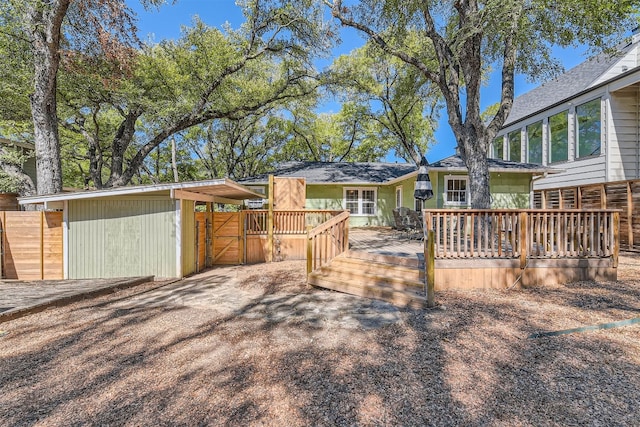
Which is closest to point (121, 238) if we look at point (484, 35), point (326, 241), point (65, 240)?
point (65, 240)

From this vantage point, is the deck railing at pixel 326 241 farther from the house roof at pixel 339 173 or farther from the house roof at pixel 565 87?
the house roof at pixel 565 87

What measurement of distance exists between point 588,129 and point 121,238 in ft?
51.9

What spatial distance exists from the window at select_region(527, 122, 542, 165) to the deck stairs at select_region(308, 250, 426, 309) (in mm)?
11872

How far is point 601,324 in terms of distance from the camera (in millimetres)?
3570

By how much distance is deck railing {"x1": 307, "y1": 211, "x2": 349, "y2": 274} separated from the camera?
5.91 metres

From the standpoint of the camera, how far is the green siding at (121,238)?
6668mm

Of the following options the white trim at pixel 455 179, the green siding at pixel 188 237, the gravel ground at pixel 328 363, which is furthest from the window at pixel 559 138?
the green siding at pixel 188 237

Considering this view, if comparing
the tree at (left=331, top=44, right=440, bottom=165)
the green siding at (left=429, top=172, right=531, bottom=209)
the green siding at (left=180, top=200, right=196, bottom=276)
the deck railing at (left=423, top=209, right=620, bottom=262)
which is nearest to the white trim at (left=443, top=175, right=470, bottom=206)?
the green siding at (left=429, top=172, right=531, bottom=209)

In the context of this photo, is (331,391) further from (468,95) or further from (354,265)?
(468,95)

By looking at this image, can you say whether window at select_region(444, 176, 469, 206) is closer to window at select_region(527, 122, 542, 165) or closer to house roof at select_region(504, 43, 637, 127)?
house roof at select_region(504, 43, 637, 127)

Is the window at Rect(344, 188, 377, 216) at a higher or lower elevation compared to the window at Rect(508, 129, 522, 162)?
lower

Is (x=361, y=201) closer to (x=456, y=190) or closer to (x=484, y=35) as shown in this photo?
(x=456, y=190)

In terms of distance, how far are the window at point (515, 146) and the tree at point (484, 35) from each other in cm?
765

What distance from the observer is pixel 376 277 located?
5.29 m
